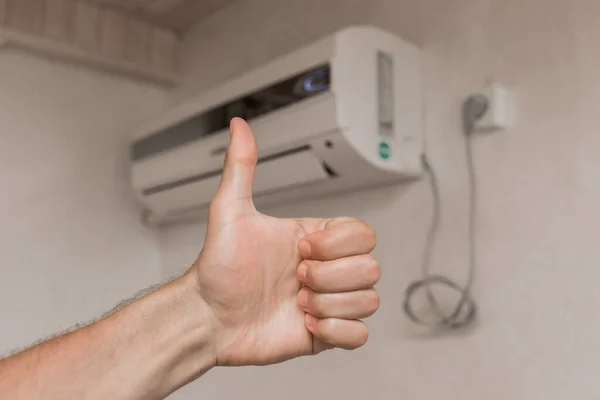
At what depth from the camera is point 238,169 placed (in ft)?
2.37

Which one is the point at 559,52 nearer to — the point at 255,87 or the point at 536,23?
the point at 536,23

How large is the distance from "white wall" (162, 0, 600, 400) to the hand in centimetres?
54

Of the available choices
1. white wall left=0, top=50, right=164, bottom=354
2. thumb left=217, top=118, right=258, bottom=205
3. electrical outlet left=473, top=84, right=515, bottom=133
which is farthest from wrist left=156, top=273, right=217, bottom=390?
white wall left=0, top=50, right=164, bottom=354

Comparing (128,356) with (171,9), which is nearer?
(128,356)

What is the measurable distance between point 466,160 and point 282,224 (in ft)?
2.17

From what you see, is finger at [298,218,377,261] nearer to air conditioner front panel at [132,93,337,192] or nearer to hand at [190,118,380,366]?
hand at [190,118,380,366]

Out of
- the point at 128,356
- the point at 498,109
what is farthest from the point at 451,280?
the point at 128,356

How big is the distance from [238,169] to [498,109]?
74 cm

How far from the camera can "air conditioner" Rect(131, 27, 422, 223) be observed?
4.30ft

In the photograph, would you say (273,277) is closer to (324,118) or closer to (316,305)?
(316,305)

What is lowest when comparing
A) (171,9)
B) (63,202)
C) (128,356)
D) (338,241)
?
(128,356)

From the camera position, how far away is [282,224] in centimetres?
80

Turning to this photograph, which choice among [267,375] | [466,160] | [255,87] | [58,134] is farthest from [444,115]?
[58,134]

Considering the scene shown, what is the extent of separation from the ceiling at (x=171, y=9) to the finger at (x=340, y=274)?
4.90ft
